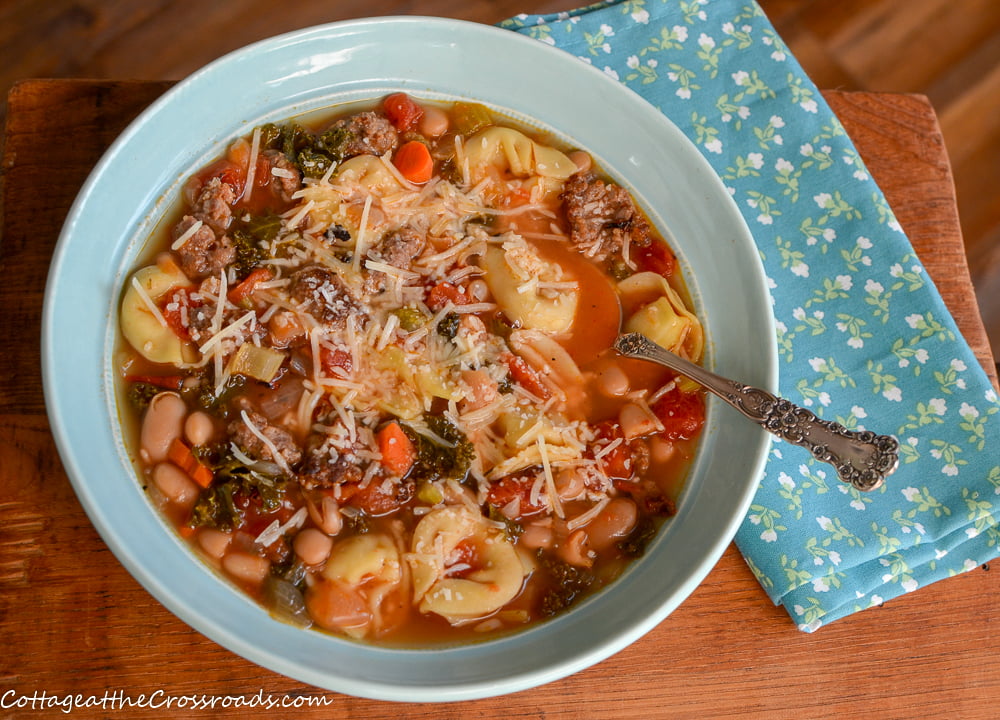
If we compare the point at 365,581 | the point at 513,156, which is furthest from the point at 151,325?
the point at 513,156

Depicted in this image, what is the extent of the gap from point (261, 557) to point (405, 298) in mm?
1312

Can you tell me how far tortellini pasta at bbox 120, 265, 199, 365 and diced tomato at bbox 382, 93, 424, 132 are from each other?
1.32 m

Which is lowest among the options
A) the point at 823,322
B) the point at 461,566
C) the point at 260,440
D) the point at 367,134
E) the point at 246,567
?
the point at 461,566

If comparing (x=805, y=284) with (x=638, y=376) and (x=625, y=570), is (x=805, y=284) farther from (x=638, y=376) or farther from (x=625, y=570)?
(x=625, y=570)

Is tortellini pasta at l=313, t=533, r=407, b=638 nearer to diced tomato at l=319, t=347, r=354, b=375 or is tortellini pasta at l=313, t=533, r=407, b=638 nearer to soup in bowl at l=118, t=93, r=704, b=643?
soup in bowl at l=118, t=93, r=704, b=643

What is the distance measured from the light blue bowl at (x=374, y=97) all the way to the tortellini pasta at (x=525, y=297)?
2.10 feet

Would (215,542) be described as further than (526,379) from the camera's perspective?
No

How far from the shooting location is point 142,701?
3459 mm

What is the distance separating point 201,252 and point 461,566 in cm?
184

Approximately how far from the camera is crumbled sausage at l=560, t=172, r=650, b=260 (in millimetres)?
4031

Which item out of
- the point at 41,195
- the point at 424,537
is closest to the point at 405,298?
the point at 424,537

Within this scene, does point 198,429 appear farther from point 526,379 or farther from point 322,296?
point 526,379

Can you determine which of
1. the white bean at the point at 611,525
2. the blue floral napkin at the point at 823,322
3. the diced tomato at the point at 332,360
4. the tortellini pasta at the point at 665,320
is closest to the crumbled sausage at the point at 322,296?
the diced tomato at the point at 332,360

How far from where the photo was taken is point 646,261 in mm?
4078
